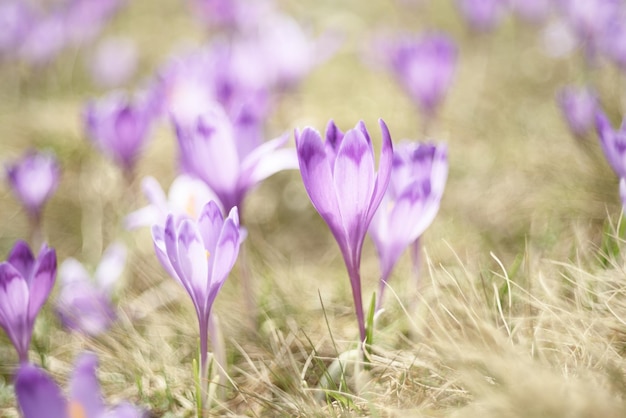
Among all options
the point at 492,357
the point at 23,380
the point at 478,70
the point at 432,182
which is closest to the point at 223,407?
the point at 23,380

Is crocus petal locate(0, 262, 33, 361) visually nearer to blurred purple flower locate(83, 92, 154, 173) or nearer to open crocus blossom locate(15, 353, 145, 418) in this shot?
open crocus blossom locate(15, 353, 145, 418)

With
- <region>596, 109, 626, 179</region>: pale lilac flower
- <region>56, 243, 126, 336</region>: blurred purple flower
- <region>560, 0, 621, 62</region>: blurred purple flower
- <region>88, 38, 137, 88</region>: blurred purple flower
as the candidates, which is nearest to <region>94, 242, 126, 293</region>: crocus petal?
<region>56, 243, 126, 336</region>: blurred purple flower

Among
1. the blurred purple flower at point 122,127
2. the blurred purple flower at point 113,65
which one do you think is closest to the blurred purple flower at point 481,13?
the blurred purple flower at point 122,127

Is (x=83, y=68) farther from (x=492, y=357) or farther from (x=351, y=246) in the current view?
(x=492, y=357)

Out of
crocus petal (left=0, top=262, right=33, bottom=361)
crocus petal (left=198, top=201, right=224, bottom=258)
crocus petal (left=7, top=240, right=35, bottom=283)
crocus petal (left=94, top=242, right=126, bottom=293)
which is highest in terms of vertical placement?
crocus petal (left=198, top=201, right=224, bottom=258)

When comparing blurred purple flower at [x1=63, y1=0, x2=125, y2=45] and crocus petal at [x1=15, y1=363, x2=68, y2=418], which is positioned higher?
blurred purple flower at [x1=63, y1=0, x2=125, y2=45]

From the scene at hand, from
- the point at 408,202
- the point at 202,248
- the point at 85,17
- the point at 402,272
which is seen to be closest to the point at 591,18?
the point at 402,272

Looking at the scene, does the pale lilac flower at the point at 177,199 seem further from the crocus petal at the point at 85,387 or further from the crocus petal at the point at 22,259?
the crocus petal at the point at 85,387
